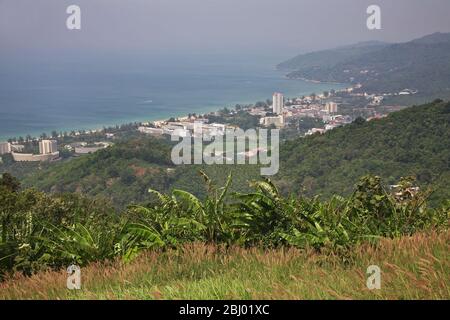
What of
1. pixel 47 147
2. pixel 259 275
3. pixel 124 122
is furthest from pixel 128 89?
pixel 259 275

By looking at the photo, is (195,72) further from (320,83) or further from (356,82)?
(356,82)

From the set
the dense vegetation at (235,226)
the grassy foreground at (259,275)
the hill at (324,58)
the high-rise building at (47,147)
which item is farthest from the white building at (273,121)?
the grassy foreground at (259,275)

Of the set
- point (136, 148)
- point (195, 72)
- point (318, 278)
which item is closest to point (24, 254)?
point (318, 278)

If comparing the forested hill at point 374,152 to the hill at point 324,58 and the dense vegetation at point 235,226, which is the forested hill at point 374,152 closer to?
the dense vegetation at point 235,226

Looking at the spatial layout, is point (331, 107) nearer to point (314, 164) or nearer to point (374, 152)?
point (374, 152)

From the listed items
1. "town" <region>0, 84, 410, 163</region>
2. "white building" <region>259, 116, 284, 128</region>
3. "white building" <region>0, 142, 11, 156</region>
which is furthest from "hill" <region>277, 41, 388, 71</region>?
"white building" <region>0, 142, 11, 156</region>

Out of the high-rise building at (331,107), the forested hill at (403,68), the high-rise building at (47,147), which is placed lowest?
the high-rise building at (47,147)

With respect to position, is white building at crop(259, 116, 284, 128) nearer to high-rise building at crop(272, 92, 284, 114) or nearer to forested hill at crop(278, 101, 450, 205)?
high-rise building at crop(272, 92, 284, 114)

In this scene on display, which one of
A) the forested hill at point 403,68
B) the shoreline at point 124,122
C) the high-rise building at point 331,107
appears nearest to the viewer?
the forested hill at point 403,68
